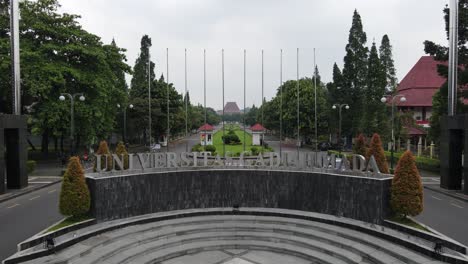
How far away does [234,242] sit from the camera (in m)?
14.9

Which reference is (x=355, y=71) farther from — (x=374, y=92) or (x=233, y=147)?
(x=233, y=147)

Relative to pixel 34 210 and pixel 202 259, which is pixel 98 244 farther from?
pixel 34 210

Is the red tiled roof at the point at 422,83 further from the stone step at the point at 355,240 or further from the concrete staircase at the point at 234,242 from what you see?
the concrete staircase at the point at 234,242

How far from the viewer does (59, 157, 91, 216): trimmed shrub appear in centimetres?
1462

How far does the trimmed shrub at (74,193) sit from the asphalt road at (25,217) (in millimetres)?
2252

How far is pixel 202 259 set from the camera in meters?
13.5

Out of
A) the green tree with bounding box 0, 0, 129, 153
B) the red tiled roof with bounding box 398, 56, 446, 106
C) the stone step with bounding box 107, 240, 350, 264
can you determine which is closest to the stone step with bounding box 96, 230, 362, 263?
the stone step with bounding box 107, 240, 350, 264

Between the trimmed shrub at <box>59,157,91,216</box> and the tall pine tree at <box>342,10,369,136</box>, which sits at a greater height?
the tall pine tree at <box>342,10,369,136</box>

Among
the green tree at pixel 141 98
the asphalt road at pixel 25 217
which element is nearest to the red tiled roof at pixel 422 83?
the green tree at pixel 141 98

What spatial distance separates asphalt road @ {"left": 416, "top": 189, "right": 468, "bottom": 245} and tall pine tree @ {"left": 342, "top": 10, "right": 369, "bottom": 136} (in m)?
30.2

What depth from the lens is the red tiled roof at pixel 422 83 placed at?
56625 millimetres

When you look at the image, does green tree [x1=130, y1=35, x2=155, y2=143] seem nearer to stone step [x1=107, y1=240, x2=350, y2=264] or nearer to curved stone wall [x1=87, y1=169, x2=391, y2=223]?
curved stone wall [x1=87, y1=169, x2=391, y2=223]

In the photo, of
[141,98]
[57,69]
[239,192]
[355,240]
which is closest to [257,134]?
[141,98]

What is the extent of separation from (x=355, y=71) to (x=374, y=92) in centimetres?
483
